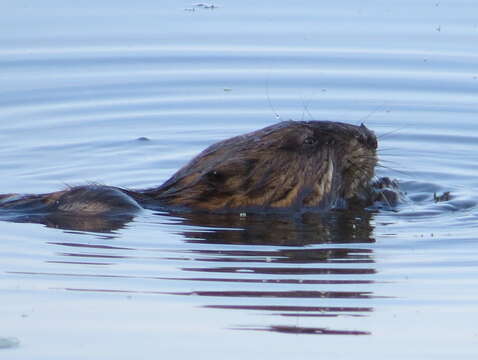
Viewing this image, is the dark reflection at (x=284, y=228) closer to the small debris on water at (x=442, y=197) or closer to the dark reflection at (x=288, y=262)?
the dark reflection at (x=288, y=262)

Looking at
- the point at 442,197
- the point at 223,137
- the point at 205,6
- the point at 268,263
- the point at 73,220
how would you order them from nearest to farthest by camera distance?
the point at 268,263
the point at 73,220
the point at 442,197
the point at 223,137
the point at 205,6

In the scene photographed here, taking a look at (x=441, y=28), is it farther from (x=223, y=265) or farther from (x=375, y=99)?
(x=223, y=265)

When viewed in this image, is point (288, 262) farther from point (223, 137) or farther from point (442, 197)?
point (223, 137)

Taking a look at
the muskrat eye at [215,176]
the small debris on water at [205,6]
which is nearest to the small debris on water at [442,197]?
the muskrat eye at [215,176]

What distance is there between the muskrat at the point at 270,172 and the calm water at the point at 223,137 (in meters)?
0.21

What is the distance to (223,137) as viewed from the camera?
13.0 meters

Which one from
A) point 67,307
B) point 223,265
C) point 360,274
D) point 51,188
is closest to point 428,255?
point 360,274

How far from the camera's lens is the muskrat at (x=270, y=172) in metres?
10.4

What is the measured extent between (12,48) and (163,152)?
144 inches

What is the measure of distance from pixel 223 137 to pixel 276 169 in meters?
2.62

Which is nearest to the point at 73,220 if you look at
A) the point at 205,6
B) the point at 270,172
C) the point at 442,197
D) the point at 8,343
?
the point at 270,172

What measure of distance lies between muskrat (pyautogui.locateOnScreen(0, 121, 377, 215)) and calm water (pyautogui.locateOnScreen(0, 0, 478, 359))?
21 cm

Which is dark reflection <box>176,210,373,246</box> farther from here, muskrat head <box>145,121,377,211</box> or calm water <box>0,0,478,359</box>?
muskrat head <box>145,121,377,211</box>

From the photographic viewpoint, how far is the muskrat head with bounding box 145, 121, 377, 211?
10391 mm
